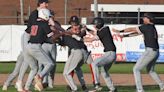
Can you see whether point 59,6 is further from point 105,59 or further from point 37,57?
point 37,57

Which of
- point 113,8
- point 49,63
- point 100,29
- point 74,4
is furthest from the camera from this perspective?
point 74,4

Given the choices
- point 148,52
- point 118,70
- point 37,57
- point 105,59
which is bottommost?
point 118,70

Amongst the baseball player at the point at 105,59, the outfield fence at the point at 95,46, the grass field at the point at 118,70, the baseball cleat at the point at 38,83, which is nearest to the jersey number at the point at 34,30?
the baseball cleat at the point at 38,83

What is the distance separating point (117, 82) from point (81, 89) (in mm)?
3443

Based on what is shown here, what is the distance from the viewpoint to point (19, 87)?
15047mm

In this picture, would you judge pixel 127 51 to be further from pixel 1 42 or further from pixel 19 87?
pixel 19 87

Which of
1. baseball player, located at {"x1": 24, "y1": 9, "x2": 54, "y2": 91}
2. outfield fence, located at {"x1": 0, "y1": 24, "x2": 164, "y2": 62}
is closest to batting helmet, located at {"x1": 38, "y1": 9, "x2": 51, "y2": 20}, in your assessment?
baseball player, located at {"x1": 24, "y1": 9, "x2": 54, "y2": 91}

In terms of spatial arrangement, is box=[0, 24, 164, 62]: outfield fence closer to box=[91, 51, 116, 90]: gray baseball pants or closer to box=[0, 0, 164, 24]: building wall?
box=[0, 0, 164, 24]: building wall

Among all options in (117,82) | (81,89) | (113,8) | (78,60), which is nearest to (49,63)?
(78,60)

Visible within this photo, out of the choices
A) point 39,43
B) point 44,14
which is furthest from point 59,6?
point 39,43

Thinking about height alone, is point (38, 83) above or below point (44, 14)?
below

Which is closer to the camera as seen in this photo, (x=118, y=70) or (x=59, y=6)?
(x=118, y=70)

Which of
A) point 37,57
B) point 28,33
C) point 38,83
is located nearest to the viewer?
point 38,83

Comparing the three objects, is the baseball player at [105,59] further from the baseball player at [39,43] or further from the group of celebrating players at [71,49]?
the baseball player at [39,43]
